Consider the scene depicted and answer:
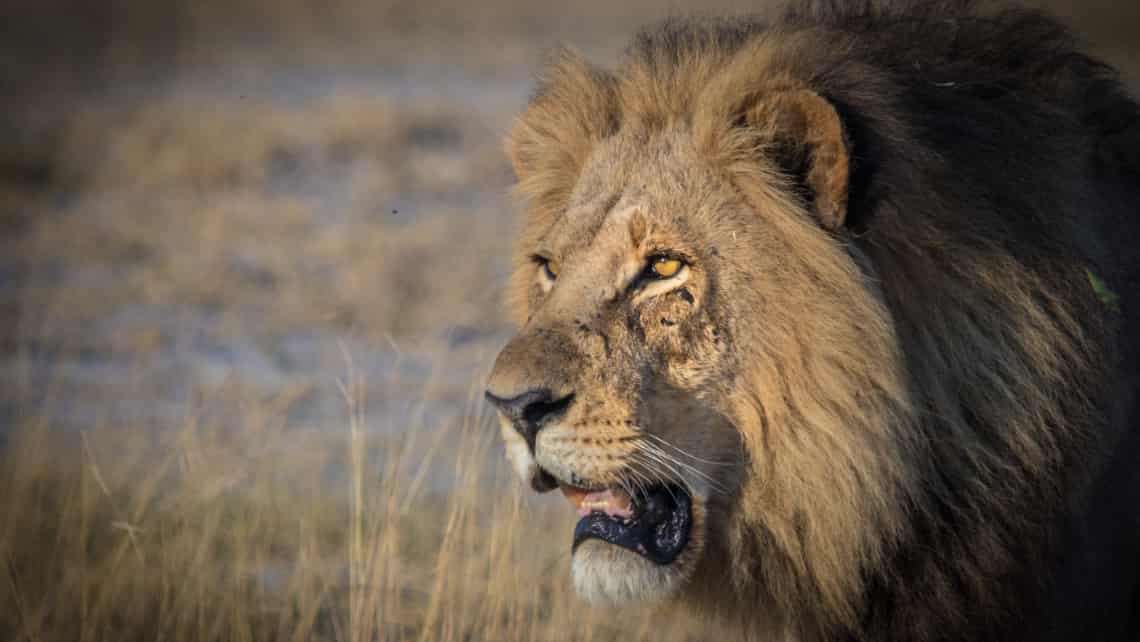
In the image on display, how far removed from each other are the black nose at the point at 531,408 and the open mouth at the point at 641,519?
0.85 feet

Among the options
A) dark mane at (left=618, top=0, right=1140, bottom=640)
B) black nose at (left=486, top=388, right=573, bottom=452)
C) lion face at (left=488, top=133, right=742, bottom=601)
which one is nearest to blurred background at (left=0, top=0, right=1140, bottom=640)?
dark mane at (left=618, top=0, right=1140, bottom=640)

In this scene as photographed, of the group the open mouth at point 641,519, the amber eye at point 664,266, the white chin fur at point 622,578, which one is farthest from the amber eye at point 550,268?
the white chin fur at point 622,578

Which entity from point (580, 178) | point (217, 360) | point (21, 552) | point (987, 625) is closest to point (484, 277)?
point (217, 360)

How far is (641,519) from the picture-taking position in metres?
3.71

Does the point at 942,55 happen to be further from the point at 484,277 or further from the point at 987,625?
the point at 484,277

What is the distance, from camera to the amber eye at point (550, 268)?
4.14 meters

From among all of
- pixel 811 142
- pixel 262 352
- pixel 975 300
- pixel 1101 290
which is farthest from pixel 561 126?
pixel 262 352

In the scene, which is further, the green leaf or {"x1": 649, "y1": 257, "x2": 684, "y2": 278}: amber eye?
the green leaf

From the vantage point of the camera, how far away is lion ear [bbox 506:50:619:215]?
4.23m

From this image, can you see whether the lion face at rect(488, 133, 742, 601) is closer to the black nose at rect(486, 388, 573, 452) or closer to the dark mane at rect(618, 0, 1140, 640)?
the black nose at rect(486, 388, 573, 452)

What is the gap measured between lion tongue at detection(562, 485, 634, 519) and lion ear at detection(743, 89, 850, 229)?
91 centimetres

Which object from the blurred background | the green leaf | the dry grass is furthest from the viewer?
the blurred background

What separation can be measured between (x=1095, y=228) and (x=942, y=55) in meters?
0.67

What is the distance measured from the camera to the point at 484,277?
37.1ft
